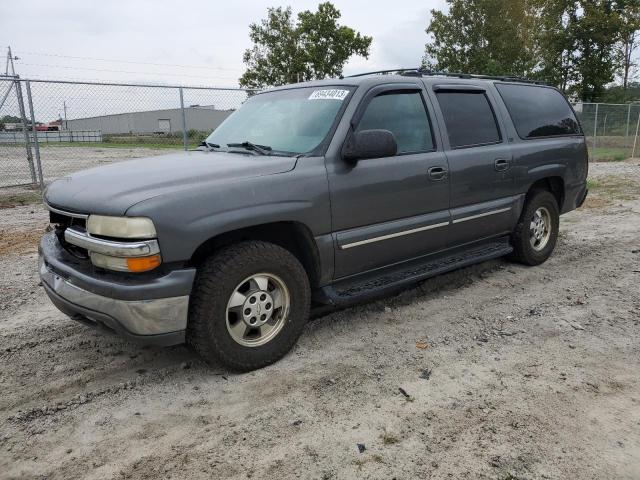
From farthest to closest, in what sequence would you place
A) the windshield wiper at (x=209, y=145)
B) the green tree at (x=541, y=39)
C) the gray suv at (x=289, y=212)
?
the green tree at (x=541, y=39)
the windshield wiper at (x=209, y=145)
the gray suv at (x=289, y=212)

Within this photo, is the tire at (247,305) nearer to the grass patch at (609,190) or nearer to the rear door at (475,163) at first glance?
the rear door at (475,163)

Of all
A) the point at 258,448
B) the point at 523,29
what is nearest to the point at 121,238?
the point at 258,448

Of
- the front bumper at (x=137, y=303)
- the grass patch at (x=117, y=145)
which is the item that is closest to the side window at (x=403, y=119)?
the front bumper at (x=137, y=303)

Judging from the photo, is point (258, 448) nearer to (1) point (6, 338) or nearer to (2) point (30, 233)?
(1) point (6, 338)

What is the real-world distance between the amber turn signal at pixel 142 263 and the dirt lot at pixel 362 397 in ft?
2.64

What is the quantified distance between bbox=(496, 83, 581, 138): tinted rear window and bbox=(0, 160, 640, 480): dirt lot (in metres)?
1.73

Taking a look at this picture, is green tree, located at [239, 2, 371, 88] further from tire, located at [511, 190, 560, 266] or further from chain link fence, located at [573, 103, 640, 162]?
tire, located at [511, 190, 560, 266]

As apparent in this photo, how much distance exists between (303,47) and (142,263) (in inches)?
1310

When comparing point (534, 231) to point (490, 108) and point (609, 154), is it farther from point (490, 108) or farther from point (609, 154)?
point (609, 154)

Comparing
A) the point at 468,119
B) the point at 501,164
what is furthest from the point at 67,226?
the point at 501,164

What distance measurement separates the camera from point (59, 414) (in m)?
2.87

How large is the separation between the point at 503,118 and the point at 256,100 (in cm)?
236

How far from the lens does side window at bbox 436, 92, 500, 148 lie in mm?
4418

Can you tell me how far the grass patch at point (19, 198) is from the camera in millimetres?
9345
